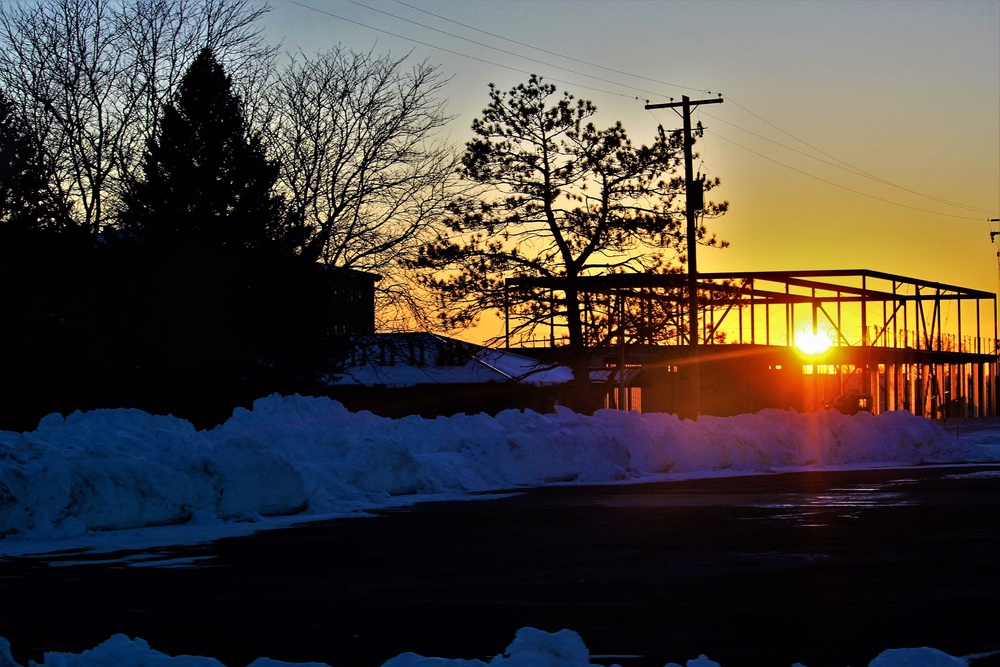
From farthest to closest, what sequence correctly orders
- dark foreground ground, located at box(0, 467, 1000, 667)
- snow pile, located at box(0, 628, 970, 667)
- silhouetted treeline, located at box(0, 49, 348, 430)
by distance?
silhouetted treeline, located at box(0, 49, 348, 430), dark foreground ground, located at box(0, 467, 1000, 667), snow pile, located at box(0, 628, 970, 667)

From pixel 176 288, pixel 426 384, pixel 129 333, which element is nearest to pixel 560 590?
pixel 129 333

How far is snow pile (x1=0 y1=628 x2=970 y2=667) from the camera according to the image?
697 cm

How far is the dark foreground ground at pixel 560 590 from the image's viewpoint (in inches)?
332

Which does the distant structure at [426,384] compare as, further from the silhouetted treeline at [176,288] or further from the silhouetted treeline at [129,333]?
the silhouetted treeline at [129,333]

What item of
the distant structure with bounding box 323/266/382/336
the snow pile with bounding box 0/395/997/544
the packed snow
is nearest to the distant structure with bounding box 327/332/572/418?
the distant structure with bounding box 323/266/382/336

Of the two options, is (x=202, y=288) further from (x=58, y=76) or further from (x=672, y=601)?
(x=672, y=601)

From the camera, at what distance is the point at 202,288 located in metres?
40.1

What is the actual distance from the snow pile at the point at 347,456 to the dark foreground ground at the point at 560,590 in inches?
73.8

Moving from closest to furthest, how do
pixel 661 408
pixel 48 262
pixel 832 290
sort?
pixel 48 262 → pixel 832 290 → pixel 661 408

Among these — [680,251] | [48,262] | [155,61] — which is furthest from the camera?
[155,61]

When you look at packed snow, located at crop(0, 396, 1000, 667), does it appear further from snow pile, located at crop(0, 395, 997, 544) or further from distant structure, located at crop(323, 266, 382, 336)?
distant structure, located at crop(323, 266, 382, 336)

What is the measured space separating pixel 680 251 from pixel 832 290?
1796cm

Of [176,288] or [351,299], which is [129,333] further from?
[351,299]

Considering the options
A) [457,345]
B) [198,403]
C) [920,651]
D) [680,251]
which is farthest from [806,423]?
[920,651]
